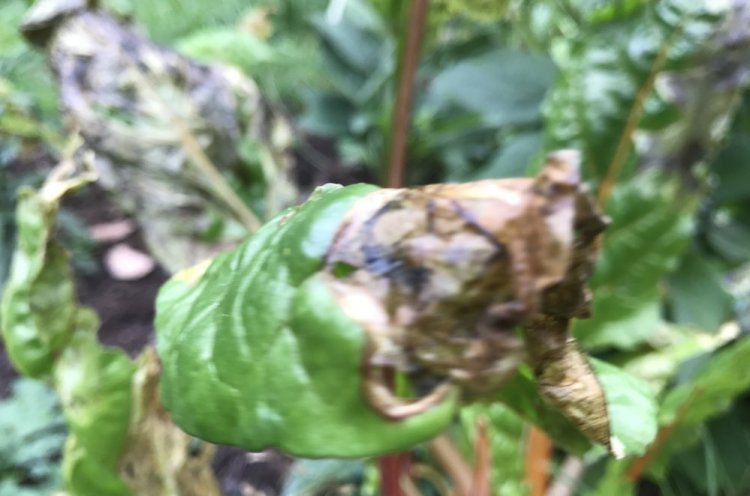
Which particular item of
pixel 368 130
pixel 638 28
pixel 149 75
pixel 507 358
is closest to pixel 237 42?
pixel 368 130

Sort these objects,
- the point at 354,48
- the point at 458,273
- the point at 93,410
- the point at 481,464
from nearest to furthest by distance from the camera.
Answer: the point at 458,273 → the point at 93,410 → the point at 481,464 → the point at 354,48

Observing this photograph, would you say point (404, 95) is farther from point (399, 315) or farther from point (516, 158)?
point (399, 315)

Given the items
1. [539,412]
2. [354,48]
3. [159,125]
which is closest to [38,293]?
[159,125]

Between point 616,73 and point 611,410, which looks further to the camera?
point 616,73

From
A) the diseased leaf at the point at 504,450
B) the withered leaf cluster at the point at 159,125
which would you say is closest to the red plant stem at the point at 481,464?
the diseased leaf at the point at 504,450

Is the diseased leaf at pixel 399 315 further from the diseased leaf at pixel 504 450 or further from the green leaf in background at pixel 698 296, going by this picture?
the green leaf in background at pixel 698 296

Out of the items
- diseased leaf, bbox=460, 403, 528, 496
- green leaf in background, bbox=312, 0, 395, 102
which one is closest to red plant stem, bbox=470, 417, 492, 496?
diseased leaf, bbox=460, 403, 528, 496

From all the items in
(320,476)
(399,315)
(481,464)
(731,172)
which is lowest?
(320,476)

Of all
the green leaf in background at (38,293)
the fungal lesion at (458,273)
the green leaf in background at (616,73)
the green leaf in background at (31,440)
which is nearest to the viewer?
the fungal lesion at (458,273)
